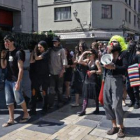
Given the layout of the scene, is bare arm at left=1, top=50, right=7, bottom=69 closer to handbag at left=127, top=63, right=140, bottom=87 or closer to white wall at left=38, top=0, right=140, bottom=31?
handbag at left=127, top=63, right=140, bottom=87

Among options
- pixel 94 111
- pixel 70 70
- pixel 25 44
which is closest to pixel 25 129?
pixel 94 111

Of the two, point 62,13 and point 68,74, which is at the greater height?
point 62,13

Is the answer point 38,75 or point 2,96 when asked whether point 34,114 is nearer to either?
point 38,75

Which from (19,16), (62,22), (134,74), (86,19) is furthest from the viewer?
(62,22)

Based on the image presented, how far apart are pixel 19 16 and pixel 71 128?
10.9 metres

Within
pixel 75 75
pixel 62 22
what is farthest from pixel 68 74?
pixel 62 22

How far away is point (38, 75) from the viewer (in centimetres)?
565

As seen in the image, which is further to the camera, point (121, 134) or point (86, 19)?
point (86, 19)

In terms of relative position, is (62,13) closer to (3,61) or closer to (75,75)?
(75,75)

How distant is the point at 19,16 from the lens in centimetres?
1455

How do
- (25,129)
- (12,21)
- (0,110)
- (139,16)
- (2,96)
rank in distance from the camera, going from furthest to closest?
(139,16) < (12,21) < (2,96) < (0,110) < (25,129)

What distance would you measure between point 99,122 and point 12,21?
11072mm

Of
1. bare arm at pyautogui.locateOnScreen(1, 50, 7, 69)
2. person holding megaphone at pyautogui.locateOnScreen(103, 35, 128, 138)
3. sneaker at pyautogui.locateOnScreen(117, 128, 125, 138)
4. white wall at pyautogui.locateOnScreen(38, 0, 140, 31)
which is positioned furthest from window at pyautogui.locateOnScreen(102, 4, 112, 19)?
sneaker at pyautogui.locateOnScreen(117, 128, 125, 138)

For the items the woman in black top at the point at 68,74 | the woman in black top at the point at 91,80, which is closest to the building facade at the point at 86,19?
the woman in black top at the point at 68,74
